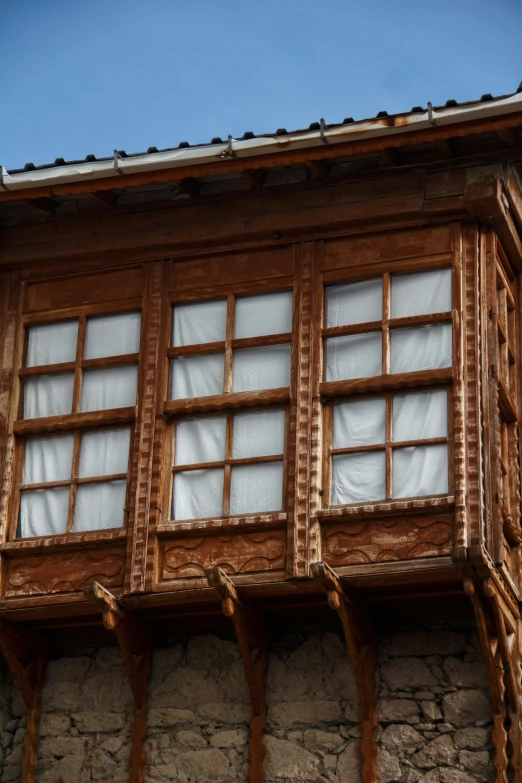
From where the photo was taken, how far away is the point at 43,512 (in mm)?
14047

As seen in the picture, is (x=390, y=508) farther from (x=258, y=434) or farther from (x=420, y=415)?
(x=258, y=434)

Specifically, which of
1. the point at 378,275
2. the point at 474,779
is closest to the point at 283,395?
the point at 378,275

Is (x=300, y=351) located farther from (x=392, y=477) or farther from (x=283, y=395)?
(x=392, y=477)

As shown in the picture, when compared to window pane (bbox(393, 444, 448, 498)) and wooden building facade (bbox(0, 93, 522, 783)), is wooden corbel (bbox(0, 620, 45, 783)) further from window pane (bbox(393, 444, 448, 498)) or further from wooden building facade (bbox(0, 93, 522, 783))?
window pane (bbox(393, 444, 448, 498))

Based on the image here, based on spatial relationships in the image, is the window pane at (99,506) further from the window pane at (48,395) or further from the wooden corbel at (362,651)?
the wooden corbel at (362,651)

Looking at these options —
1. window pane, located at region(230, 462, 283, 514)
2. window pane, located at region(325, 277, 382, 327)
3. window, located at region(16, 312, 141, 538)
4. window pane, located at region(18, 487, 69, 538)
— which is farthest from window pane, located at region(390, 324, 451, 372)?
window pane, located at region(18, 487, 69, 538)

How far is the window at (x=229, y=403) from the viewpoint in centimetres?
1355

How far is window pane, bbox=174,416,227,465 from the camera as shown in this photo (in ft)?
45.2

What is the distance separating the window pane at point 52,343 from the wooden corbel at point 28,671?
2.32 metres

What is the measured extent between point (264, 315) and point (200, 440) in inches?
46.7

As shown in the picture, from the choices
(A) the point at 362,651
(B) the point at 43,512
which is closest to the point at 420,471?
(A) the point at 362,651

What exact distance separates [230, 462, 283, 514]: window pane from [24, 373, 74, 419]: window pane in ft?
5.58

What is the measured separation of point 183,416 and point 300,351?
109 cm

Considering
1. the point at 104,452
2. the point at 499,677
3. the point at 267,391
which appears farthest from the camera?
the point at 104,452
